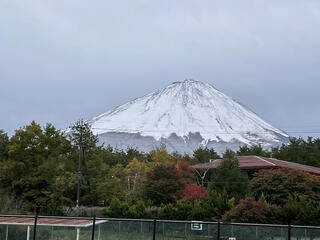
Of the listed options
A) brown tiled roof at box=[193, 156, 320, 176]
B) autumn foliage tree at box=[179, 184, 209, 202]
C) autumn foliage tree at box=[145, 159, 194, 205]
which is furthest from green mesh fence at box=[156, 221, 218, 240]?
brown tiled roof at box=[193, 156, 320, 176]

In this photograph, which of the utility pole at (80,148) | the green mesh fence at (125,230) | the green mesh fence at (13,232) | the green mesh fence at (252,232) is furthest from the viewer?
the utility pole at (80,148)

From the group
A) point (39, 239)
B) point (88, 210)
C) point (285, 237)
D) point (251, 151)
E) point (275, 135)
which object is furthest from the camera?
point (275, 135)

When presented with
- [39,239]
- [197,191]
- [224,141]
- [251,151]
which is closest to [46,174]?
[197,191]

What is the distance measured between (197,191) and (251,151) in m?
47.0

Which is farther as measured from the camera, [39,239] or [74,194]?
[74,194]

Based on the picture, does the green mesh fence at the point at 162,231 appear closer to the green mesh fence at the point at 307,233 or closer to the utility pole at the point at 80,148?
the green mesh fence at the point at 307,233

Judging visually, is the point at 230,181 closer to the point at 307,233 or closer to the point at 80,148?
the point at 80,148

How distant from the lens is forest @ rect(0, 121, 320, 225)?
37.7 meters

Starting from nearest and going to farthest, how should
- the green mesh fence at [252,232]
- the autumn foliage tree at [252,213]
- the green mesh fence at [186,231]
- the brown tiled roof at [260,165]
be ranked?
the green mesh fence at [252,232], the green mesh fence at [186,231], the autumn foliage tree at [252,213], the brown tiled roof at [260,165]

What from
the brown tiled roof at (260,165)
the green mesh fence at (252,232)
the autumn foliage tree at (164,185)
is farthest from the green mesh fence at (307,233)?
the brown tiled roof at (260,165)

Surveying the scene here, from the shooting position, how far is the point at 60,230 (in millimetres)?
20172

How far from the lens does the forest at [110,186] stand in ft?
124

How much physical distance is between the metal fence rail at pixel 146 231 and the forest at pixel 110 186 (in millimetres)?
14771

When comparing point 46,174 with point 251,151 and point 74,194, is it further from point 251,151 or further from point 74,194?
point 251,151
